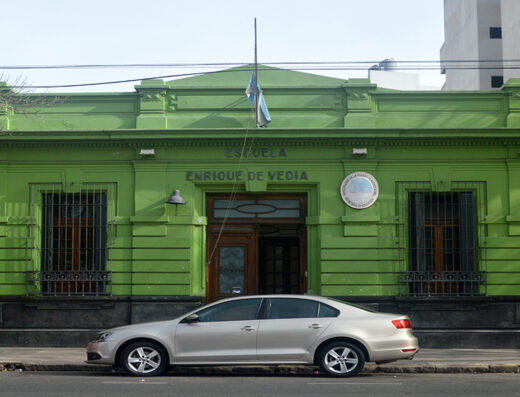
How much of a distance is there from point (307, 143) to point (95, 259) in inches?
214

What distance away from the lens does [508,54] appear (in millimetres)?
36562

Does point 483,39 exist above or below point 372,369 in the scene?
above

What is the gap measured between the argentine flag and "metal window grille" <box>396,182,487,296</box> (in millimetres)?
3321

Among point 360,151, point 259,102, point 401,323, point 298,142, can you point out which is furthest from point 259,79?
point 401,323

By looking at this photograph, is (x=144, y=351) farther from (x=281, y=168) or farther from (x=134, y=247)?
(x=281, y=168)

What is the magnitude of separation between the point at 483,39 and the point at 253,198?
27.4 m

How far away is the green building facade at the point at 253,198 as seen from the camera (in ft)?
55.4

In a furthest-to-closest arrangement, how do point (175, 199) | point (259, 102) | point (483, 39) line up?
point (483, 39) → point (259, 102) → point (175, 199)

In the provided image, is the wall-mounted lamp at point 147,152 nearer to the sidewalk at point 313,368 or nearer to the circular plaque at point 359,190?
the circular plaque at point 359,190

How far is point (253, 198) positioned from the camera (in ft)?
57.8

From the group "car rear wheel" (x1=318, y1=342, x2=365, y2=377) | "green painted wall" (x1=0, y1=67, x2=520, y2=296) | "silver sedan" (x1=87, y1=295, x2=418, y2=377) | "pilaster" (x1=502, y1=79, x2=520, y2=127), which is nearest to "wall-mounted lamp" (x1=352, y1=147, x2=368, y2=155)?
"green painted wall" (x1=0, y1=67, x2=520, y2=296)

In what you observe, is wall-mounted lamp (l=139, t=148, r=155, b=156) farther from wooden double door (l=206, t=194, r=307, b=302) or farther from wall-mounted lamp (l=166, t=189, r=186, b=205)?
wooden double door (l=206, t=194, r=307, b=302)

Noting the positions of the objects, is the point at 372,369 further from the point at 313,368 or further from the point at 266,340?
the point at 266,340

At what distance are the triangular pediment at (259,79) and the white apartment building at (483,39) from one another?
20.8 meters
